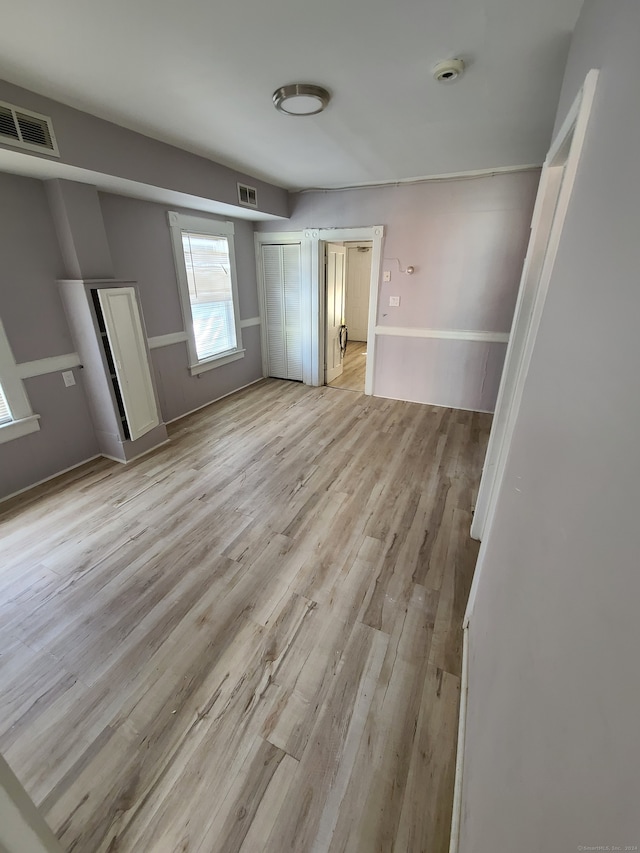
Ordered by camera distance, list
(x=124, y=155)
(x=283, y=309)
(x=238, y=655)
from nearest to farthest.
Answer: (x=238, y=655) < (x=124, y=155) < (x=283, y=309)

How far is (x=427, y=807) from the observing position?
1119 mm

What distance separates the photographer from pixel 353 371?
230 inches

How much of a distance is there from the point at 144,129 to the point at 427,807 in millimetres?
3864

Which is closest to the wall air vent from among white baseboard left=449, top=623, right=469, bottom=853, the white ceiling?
the white ceiling

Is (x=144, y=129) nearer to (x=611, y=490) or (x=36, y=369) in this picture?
(x=36, y=369)

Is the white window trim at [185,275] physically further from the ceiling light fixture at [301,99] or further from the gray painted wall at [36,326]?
the ceiling light fixture at [301,99]

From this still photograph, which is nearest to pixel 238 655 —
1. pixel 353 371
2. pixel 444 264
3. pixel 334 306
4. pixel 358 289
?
pixel 444 264

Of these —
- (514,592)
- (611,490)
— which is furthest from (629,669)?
(514,592)

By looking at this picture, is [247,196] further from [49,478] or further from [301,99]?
[49,478]

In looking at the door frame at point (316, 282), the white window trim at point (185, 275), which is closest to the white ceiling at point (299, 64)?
the white window trim at point (185, 275)

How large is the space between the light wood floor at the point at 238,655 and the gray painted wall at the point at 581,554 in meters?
0.38

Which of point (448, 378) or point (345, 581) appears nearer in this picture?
point (345, 581)

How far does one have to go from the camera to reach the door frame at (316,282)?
163 inches

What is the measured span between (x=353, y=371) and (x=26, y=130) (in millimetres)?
4586
